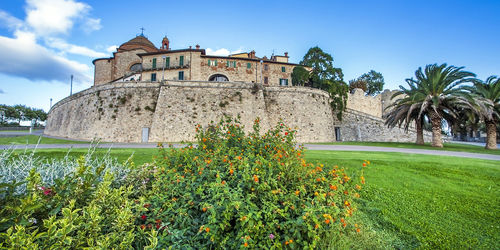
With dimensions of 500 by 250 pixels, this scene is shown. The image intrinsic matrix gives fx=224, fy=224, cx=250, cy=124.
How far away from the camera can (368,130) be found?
31516 millimetres

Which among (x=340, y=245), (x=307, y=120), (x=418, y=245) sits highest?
(x=307, y=120)

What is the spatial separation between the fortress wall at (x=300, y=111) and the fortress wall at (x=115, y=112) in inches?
567

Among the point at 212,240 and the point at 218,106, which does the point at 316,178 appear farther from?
the point at 218,106

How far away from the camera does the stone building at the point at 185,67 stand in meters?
34.9

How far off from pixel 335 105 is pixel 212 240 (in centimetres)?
3293

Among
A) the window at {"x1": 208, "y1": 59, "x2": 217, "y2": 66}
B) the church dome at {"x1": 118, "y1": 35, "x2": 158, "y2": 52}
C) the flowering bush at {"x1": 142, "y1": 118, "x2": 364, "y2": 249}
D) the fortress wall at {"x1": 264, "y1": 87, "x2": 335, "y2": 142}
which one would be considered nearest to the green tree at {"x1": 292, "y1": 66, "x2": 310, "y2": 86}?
the fortress wall at {"x1": 264, "y1": 87, "x2": 335, "y2": 142}

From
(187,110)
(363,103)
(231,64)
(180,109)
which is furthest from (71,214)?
(363,103)

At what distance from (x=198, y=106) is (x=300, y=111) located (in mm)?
12800

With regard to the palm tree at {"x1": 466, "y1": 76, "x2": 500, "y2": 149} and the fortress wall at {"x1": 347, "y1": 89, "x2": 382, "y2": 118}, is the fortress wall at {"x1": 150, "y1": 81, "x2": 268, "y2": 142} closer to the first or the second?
the fortress wall at {"x1": 347, "y1": 89, "x2": 382, "y2": 118}

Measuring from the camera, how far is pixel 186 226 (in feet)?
9.21

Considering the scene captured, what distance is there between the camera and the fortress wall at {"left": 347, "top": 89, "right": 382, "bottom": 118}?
3800 centimetres

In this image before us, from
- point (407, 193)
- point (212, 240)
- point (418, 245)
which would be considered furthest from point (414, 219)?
point (212, 240)

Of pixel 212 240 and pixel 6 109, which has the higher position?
pixel 6 109

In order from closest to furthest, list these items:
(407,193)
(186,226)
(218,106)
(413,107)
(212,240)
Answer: (212,240), (186,226), (407,193), (413,107), (218,106)
